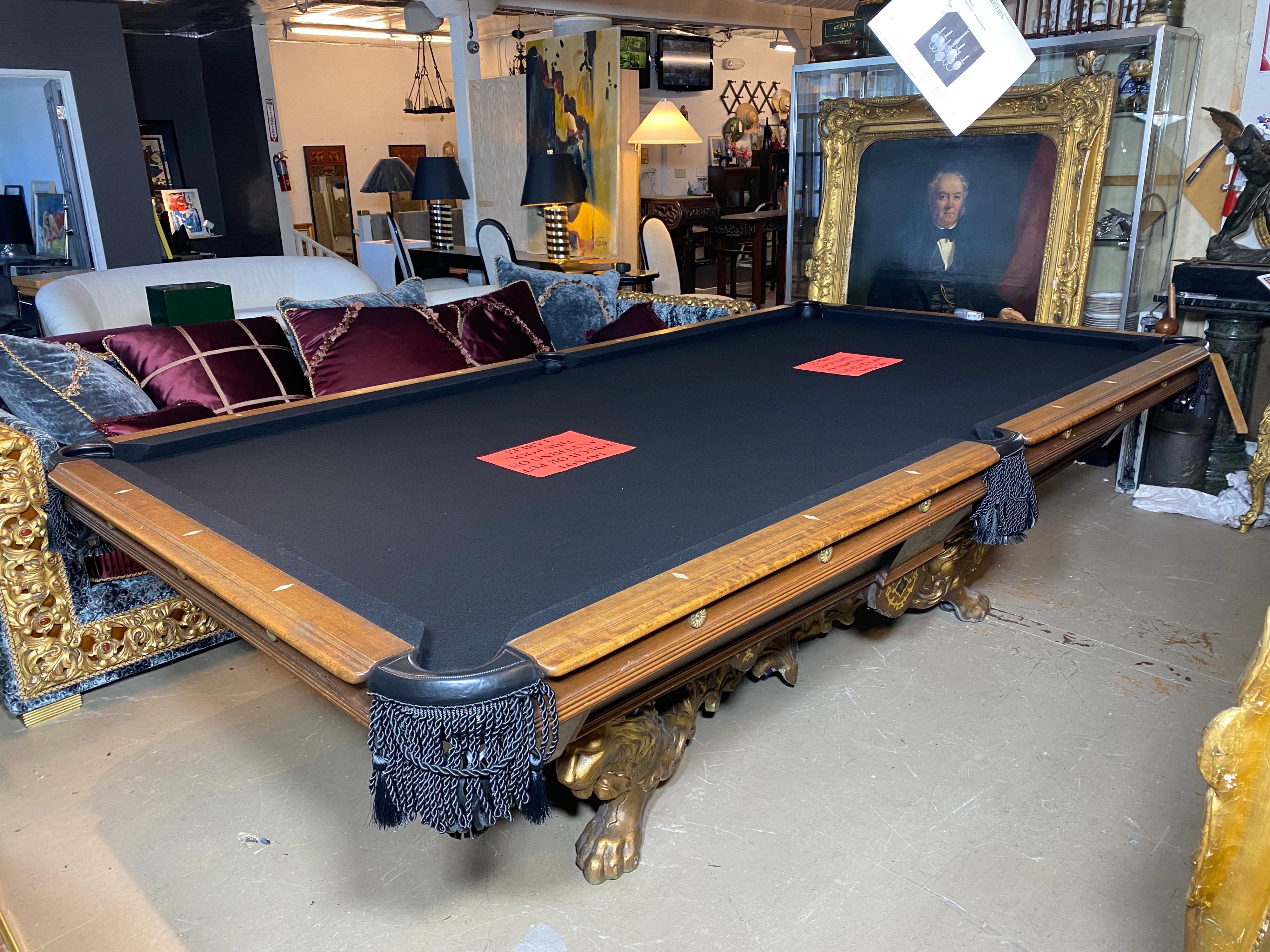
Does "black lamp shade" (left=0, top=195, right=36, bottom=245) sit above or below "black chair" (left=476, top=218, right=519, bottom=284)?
above

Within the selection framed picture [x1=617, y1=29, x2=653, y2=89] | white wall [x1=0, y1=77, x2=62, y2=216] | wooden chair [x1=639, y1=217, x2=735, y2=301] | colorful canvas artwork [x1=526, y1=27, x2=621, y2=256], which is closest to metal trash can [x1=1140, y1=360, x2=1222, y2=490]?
wooden chair [x1=639, y1=217, x2=735, y2=301]

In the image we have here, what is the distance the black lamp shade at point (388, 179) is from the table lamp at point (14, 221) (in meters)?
2.21

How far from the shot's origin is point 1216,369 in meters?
3.43

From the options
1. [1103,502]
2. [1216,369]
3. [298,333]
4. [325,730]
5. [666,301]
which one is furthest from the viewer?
[666,301]

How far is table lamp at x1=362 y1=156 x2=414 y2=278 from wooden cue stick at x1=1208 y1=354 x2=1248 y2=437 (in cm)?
502

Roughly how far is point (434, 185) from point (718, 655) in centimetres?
527

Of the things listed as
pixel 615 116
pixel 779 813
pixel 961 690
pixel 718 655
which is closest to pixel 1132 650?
pixel 961 690

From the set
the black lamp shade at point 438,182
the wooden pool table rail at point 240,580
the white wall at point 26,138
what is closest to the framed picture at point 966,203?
the black lamp shade at point 438,182

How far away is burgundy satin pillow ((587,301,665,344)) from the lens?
11.9 feet

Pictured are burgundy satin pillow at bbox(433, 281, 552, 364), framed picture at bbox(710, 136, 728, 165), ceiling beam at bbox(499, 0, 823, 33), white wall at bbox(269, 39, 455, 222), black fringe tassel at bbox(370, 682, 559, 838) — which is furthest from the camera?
white wall at bbox(269, 39, 455, 222)

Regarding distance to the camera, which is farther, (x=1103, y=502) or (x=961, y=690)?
(x=1103, y=502)

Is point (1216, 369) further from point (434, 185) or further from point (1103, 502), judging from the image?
point (434, 185)

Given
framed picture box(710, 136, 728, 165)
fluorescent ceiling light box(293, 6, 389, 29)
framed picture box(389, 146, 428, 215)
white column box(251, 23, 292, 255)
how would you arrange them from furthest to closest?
framed picture box(389, 146, 428, 215) < framed picture box(710, 136, 728, 165) < white column box(251, 23, 292, 255) < fluorescent ceiling light box(293, 6, 389, 29)

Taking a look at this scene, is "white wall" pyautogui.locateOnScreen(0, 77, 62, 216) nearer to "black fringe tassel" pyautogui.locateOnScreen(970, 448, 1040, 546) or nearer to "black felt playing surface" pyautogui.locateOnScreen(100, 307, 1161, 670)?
"black felt playing surface" pyautogui.locateOnScreen(100, 307, 1161, 670)
